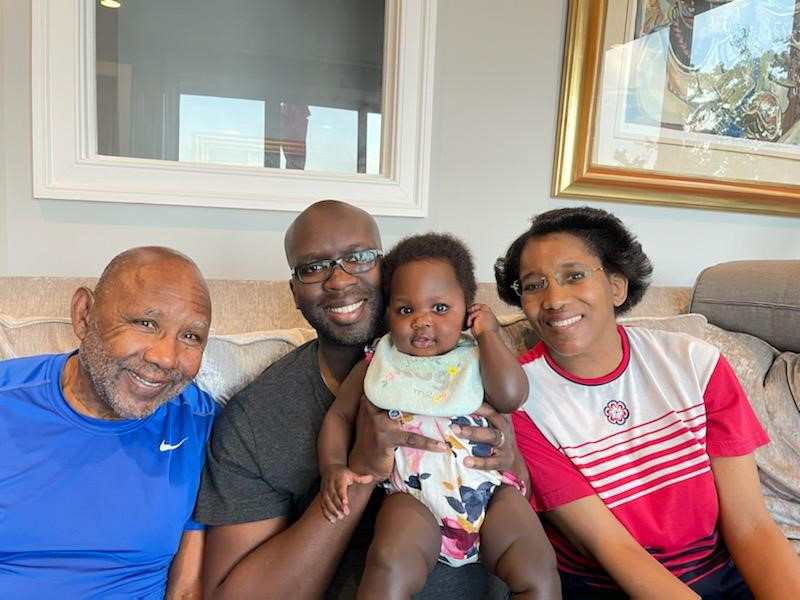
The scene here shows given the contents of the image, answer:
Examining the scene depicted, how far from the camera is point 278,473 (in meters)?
1.19

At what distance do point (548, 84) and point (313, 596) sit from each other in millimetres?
1969

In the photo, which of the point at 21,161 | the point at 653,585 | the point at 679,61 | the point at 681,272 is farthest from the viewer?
the point at 681,272

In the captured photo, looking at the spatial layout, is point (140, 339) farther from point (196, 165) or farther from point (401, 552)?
point (196, 165)

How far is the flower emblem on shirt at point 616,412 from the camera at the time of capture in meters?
1.28

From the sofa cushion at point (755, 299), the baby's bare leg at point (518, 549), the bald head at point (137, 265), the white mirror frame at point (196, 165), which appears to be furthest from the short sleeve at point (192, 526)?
the sofa cushion at point (755, 299)

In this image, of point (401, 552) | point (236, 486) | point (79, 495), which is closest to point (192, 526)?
point (236, 486)

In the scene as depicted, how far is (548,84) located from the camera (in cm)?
215

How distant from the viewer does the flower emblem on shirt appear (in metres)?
Result: 1.28

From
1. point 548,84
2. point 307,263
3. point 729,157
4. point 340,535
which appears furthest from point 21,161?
point 729,157

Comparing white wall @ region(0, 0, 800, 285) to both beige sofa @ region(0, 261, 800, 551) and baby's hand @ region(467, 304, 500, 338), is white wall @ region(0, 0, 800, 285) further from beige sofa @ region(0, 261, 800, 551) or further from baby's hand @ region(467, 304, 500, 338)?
baby's hand @ region(467, 304, 500, 338)

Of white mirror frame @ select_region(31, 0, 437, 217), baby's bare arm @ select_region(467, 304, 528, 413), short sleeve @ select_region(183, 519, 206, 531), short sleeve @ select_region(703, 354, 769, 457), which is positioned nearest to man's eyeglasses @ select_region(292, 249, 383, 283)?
baby's bare arm @ select_region(467, 304, 528, 413)

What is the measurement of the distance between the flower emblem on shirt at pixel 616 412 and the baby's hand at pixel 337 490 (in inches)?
23.4

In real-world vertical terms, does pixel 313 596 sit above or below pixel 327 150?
below

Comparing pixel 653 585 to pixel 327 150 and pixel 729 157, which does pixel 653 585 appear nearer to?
pixel 327 150
